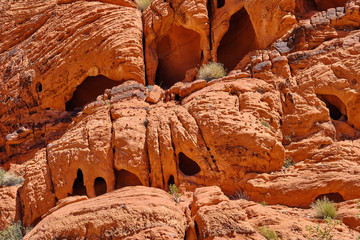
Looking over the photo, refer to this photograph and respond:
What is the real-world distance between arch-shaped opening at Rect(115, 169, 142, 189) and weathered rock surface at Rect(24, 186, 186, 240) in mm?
2833

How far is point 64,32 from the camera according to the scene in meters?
11.5

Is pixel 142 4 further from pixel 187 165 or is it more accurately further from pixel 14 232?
pixel 14 232

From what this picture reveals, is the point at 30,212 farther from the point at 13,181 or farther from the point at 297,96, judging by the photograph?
the point at 297,96

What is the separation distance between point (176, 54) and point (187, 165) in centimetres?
566

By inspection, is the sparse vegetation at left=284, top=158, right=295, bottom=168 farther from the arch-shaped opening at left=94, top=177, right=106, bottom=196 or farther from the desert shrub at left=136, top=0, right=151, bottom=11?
the desert shrub at left=136, top=0, right=151, bottom=11

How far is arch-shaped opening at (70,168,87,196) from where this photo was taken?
334 inches

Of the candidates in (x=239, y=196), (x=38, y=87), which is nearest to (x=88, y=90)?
(x=38, y=87)

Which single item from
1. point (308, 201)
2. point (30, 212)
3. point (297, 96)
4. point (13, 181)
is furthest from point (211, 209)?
point (13, 181)

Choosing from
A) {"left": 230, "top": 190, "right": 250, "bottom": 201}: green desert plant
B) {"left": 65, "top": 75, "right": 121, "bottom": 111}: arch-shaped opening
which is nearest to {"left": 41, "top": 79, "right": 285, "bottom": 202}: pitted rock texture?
{"left": 230, "top": 190, "right": 250, "bottom": 201}: green desert plant

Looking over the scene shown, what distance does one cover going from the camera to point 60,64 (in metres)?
11.0

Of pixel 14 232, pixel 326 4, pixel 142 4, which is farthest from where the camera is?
pixel 142 4

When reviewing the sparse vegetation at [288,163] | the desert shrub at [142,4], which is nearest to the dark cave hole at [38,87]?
the desert shrub at [142,4]

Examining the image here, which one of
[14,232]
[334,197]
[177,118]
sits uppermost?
[177,118]

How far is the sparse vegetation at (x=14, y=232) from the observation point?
24.7 feet
